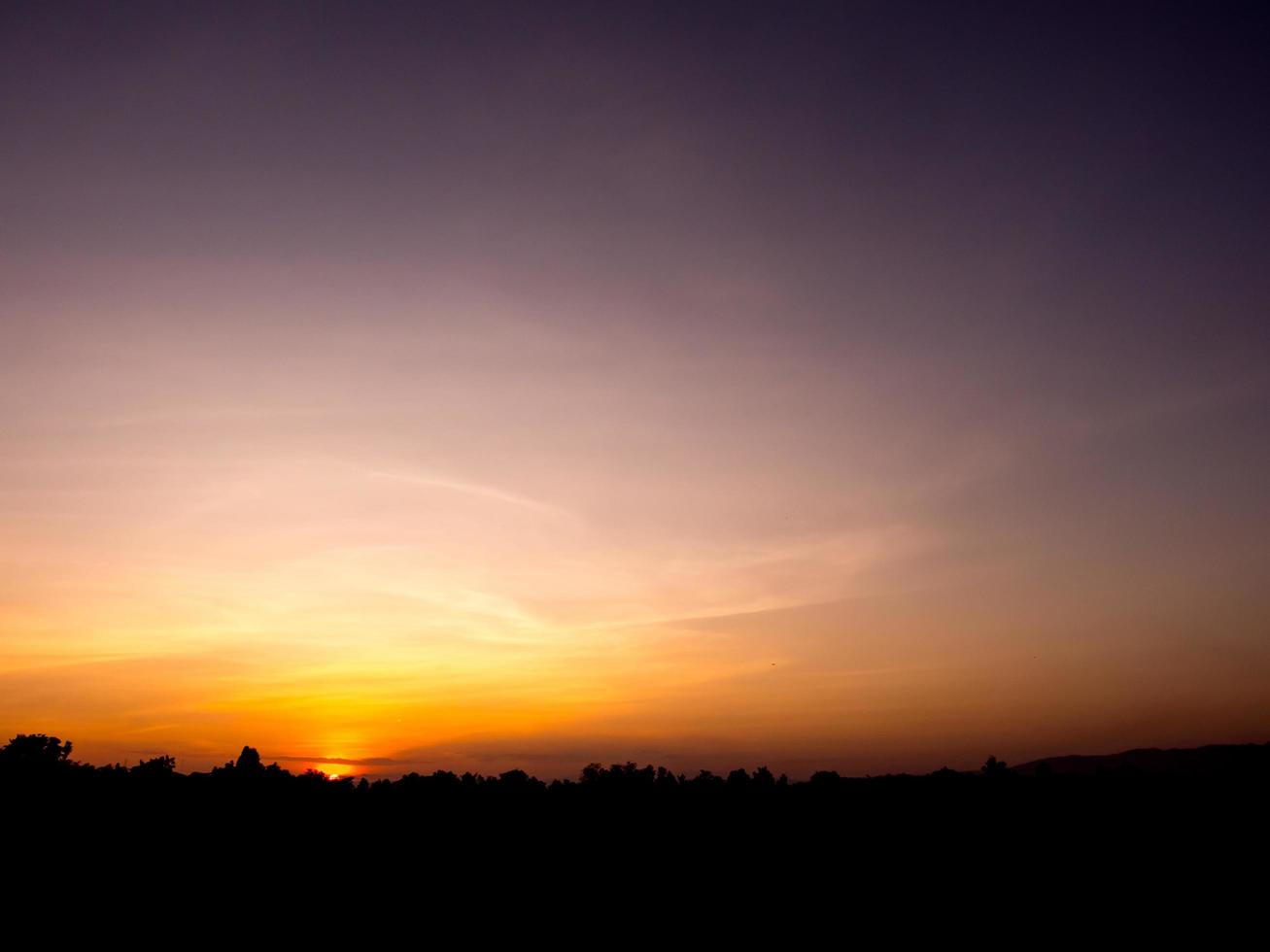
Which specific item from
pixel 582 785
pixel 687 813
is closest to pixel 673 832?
pixel 687 813

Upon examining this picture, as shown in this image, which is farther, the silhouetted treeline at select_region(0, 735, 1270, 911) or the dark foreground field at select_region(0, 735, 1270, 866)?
the dark foreground field at select_region(0, 735, 1270, 866)

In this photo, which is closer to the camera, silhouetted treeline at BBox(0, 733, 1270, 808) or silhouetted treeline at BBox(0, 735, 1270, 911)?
silhouetted treeline at BBox(0, 735, 1270, 911)

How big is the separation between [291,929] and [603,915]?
53.2ft

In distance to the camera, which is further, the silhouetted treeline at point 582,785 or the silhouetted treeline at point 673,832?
the silhouetted treeline at point 582,785

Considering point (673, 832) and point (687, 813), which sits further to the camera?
Result: point (687, 813)

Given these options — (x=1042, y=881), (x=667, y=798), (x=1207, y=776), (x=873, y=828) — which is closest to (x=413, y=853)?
(x=667, y=798)

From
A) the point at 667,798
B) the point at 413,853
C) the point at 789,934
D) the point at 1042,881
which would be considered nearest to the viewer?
the point at 789,934

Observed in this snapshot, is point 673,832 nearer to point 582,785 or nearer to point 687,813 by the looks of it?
point 687,813

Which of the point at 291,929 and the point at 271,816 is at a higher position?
the point at 271,816

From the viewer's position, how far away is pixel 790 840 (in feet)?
180

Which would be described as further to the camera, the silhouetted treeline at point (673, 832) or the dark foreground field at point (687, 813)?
the dark foreground field at point (687, 813)

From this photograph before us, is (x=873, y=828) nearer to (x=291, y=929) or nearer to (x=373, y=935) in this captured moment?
(x=373, y=935)

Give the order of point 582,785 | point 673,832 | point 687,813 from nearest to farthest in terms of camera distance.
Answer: point 673,832
point 687,813
point 582,785

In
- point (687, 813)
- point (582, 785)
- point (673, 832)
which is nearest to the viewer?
point (673, 832)
